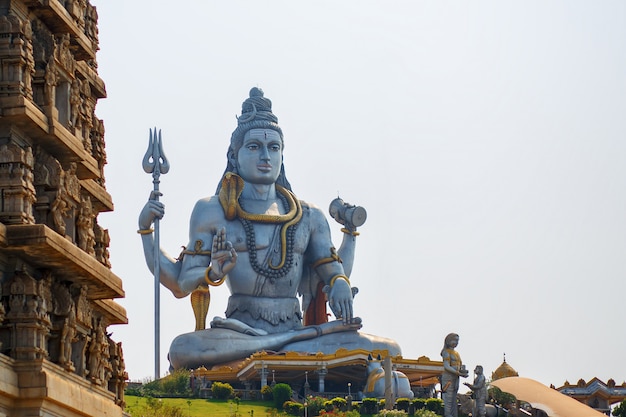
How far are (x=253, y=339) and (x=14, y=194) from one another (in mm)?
31811

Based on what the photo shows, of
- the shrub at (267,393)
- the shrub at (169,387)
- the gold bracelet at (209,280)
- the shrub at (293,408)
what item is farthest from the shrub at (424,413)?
the gold bracelet at (209,280)

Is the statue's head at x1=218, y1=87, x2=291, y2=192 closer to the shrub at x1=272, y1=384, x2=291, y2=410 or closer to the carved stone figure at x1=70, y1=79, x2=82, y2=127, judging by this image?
the shrub at x1=272, y1=384, x2=291, y2=410

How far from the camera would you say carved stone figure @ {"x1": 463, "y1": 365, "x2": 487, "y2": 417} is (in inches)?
1812

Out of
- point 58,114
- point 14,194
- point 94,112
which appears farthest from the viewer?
point 94,112

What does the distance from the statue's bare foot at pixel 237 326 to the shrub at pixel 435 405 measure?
24.1 ft

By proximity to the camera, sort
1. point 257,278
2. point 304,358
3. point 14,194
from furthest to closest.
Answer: point 257,278 < point 304,358 < point 14,194

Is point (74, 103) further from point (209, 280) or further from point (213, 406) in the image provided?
point (209, 280)

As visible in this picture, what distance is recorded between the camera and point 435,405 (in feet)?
151

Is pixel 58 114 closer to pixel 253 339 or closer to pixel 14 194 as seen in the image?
pixel 14 194

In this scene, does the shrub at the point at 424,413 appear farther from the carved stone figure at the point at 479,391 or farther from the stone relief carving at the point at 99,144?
the stone relief carving at the point at 99,144

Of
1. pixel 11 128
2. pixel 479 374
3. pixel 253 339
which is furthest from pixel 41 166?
pixel 253 339

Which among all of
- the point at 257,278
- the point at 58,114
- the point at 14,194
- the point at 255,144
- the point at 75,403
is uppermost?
the point at 255,144

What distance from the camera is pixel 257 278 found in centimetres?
5278

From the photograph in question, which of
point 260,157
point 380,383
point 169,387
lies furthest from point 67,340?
point 260,157
